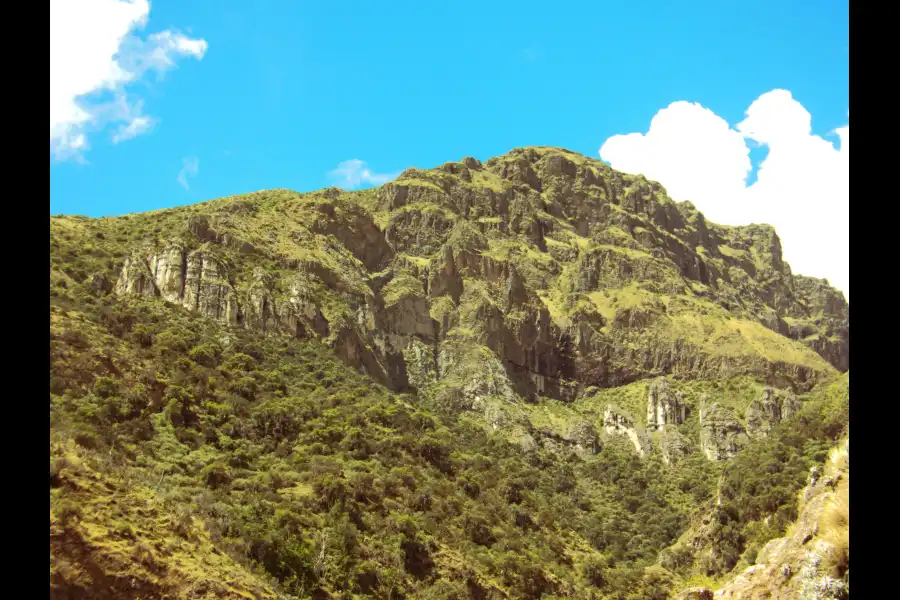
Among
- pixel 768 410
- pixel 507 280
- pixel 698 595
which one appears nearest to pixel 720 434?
pixel 768 410

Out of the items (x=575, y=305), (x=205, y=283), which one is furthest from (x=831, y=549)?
(x=575, y=305)

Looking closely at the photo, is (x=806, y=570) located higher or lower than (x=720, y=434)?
higher

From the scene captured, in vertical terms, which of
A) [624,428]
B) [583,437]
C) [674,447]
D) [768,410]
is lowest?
[674,447]

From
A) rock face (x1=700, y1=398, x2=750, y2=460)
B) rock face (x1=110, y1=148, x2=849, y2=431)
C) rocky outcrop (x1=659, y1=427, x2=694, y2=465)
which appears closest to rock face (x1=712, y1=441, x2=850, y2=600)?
rock face (x1=110, y1=148, x2=849, y2=431)

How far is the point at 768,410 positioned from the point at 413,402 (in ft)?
137

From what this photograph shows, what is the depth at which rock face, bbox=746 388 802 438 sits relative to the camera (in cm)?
7267

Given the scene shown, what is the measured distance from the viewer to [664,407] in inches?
3113

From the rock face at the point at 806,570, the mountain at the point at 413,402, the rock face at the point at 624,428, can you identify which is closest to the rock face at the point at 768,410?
the mountain at the point at 413,402

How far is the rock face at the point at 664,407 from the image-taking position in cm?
7806

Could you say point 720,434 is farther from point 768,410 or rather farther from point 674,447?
point 768,410

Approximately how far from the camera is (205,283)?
44750 millimetres

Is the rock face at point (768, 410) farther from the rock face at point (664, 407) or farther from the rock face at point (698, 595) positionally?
the rock face at point (698, 595)

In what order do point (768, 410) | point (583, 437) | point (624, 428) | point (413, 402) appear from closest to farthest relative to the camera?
1. point (413, 402)
2. point (583, 437)
3. point (768, 410)
4. point (624, 428)

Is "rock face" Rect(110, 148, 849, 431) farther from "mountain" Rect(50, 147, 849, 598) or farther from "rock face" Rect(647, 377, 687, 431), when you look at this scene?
"mountain" Rect(50, 147, 849, 598)
